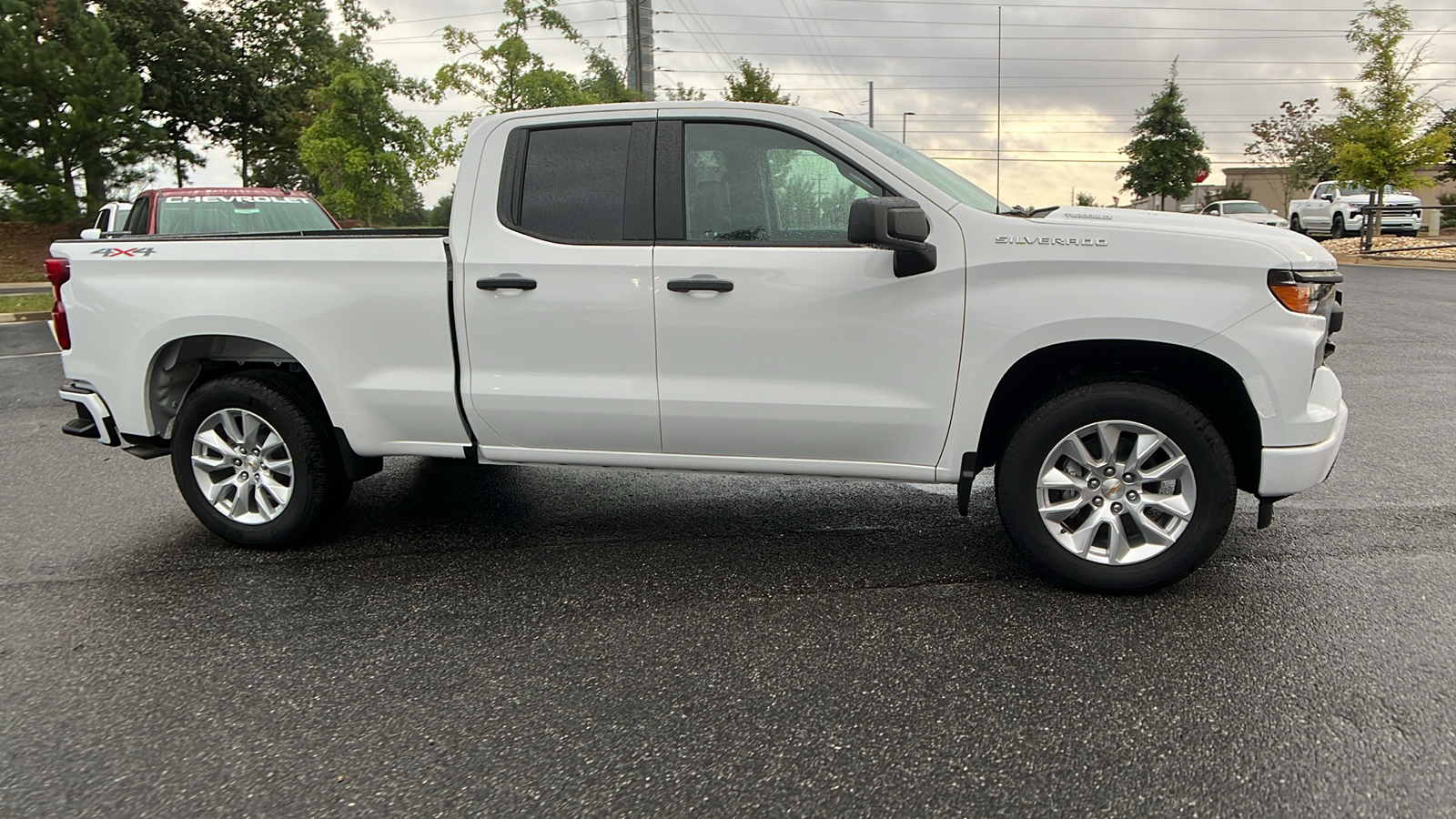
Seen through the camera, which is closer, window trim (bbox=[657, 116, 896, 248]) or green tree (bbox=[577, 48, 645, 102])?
window trim (bbox=[657, 116, 896, 248])

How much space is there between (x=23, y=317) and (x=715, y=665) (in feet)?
59.4

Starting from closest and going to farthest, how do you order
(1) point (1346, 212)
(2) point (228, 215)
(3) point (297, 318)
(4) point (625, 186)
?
(4) point (625, 186) < (3) point (297, 318) < (2) point (228, 215) < (1) point (1346, 212)

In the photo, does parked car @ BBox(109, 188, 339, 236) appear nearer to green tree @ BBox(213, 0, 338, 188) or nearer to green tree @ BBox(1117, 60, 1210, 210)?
green tree @ BBox(213, 0, 338, 188)

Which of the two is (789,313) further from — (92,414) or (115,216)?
(115,216)

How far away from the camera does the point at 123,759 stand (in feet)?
9.61

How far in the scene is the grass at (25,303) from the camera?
17747mm

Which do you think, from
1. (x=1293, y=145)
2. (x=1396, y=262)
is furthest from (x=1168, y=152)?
(x=1396, y=262)

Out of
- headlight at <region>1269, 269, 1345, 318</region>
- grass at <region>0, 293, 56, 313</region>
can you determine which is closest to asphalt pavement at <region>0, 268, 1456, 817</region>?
headlight at <region>1269, 269, 1345, 318</region>

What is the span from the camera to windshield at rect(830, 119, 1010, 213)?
4086mm

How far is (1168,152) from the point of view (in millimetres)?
57219

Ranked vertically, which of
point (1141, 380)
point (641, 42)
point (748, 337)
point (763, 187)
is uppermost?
point (641, 42)

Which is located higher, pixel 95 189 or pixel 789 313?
pixel 95 189

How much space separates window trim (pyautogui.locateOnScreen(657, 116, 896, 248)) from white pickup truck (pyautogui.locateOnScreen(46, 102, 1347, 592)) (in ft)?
0.03

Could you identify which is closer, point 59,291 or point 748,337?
point 748,337
